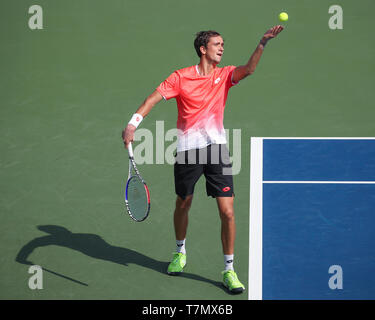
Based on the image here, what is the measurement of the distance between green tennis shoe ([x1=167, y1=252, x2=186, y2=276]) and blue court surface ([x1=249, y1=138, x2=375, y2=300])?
73 cm

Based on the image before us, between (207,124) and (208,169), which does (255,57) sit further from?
(208,169)

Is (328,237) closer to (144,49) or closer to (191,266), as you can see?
(191,266)

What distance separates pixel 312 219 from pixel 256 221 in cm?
65

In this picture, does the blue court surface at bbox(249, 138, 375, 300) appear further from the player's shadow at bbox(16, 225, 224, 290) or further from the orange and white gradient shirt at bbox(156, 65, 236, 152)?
the orange and white gradient shirt at bbox(156, 65, 236, 152)

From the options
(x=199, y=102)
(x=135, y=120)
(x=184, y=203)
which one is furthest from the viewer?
(x=184, y=203)

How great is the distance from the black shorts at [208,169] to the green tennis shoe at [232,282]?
807mm

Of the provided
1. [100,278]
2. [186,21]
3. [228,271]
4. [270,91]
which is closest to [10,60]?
[186,21]

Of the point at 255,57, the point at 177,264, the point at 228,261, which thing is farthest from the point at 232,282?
the point at 255,57

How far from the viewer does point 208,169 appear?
6.08 metres

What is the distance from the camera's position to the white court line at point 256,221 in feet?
20.7

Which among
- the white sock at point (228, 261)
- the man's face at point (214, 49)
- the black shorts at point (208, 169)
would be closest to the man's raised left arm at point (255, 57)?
the man's face at point (214, 49)

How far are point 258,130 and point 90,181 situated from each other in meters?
2.47

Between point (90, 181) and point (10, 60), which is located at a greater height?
point (10, 60)

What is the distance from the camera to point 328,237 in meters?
6.89
